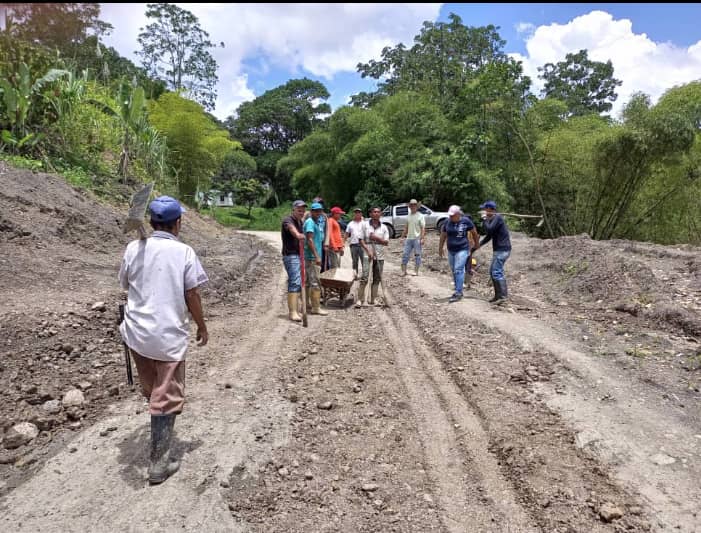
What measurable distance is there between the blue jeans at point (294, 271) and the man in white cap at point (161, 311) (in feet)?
12.1

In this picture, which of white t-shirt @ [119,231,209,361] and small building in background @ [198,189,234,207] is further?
small building in background @ [198,189,234,207]

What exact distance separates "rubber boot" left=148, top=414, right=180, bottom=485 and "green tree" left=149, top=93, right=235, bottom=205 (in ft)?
54.7

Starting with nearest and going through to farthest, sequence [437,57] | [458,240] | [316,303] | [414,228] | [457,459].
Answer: [457,459] < [316,303] < [458,240] < [414,228] < [437,57]

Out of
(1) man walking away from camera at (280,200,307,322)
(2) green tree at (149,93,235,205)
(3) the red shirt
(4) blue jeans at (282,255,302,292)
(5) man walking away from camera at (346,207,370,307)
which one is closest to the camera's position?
(1) man walking away from camera at (280,200,307,322)

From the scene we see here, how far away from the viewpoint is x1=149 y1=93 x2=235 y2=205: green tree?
1875 centimetres

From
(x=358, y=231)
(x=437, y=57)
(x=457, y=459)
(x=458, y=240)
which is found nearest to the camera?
(x=457, y=459)

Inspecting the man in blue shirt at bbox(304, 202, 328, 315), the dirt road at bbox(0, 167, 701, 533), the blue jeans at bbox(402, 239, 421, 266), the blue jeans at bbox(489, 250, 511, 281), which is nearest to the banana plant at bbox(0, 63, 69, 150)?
the dirt road at bbox(0, 167, 701, 533)

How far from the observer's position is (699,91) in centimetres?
1371

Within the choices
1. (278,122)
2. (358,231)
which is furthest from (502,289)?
(278,122)

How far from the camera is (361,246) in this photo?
8453 millimetres

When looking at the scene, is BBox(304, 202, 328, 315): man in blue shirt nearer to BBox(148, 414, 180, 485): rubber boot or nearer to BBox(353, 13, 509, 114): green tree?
BBox(148, 414, 180, 485): rubber boot

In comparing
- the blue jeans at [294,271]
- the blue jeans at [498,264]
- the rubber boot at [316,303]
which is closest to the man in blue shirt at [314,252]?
the rubber boot at [316,303]

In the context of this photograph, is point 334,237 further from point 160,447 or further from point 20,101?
point 20,101

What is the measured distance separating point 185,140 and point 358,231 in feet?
45.5
